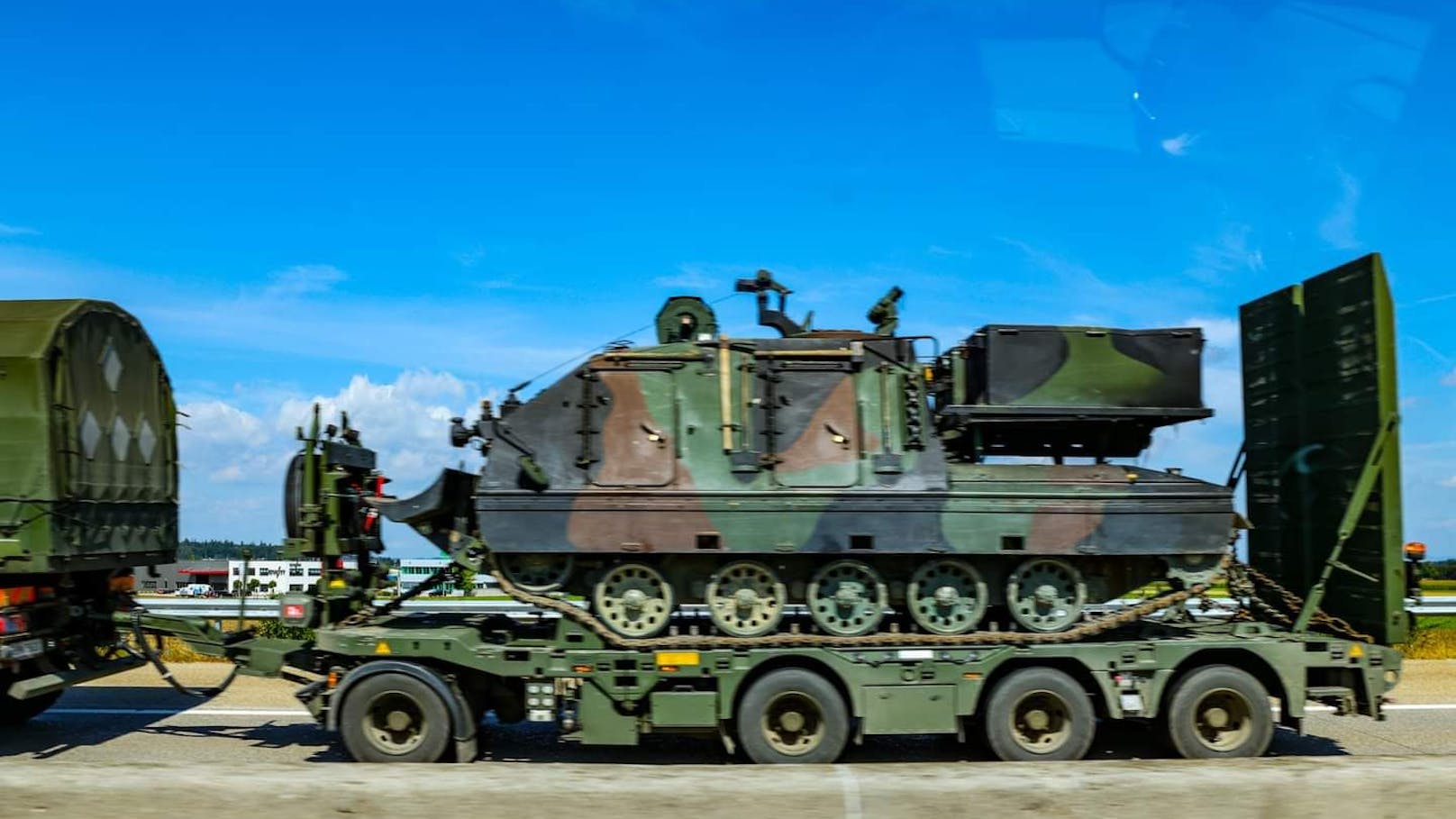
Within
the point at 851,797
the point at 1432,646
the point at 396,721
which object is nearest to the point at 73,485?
the point at 396,721

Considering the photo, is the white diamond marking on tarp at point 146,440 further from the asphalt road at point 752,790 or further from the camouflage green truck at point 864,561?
the asphalt road at point 752,790

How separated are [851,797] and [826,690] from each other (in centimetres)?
444

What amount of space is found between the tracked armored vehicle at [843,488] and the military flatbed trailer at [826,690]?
0.37 metres

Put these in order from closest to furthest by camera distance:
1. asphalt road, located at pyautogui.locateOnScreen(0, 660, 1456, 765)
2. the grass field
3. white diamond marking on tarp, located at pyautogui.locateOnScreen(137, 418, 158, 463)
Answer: asphalt road, located at pyautogui.locateOnScreen(0, 660, 1456, 765) → white diamond marking on tarp, located at pyautogui.locateOnScreen(137, 418, 158, 463) → the grass field

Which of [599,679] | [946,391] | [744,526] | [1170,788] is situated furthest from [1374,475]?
[599,679]

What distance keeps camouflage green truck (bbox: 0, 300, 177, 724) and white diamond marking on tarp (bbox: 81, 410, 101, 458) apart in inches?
0.6

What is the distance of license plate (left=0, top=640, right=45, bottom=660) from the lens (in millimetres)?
9352

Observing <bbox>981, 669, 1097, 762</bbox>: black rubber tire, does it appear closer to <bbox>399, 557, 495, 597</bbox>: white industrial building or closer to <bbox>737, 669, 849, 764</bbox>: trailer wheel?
<bbox>737, 669, 849, 764</bbox>: trailer wheel

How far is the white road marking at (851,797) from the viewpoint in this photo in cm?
461

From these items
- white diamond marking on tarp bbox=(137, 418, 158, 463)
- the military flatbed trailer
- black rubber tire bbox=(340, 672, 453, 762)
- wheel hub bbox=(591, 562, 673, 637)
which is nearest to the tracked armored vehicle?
wheel hub bbox=(591, 562, 673, 637)

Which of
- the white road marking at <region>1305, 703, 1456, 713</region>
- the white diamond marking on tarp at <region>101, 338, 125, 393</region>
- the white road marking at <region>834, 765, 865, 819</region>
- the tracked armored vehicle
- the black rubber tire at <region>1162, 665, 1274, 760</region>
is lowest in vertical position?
the white road marking at <region>1305, 703, 1456, 713</region>

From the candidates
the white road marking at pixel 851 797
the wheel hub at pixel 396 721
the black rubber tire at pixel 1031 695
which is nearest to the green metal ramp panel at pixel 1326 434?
the black rubber tire at pixel 1031 695

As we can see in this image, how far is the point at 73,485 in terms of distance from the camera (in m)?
9.85

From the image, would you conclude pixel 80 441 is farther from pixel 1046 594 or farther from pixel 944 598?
pixel 1046 594
